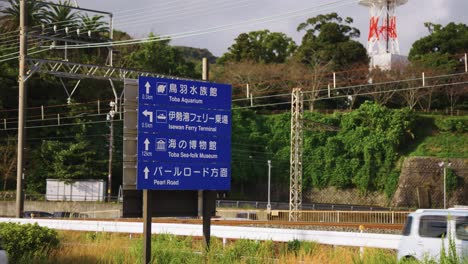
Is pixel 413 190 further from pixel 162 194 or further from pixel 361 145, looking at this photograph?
pixel 162 194

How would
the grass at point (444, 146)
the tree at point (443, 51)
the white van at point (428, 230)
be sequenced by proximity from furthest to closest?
the tree at point (443, 51) → the grass at point (444, 146) → the white van at point (428, 230)

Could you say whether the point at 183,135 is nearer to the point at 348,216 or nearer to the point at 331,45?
the point at 348,216

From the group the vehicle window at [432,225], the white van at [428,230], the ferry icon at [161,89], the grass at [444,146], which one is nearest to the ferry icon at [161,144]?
the ferry icon at [161,89]

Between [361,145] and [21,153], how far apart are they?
5078 cm

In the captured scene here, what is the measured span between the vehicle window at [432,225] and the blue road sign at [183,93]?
521 centimetres

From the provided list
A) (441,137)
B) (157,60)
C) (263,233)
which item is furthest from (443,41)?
(263,233)

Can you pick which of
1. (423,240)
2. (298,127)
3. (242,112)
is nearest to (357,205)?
(242,112)

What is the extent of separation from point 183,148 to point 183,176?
0.63 m

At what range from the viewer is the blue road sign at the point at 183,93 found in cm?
1554

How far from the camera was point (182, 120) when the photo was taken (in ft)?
52.3

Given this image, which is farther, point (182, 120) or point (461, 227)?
point (182, 120)

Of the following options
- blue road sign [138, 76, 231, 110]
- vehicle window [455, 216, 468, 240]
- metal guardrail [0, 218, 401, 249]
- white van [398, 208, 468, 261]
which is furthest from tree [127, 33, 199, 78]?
vehicle window [455, 216, 468, 240]

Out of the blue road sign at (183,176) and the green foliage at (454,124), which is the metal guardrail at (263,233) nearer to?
the blue road sign at (183,176)

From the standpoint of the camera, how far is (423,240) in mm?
15930
